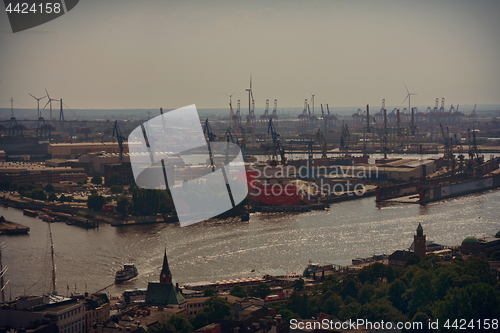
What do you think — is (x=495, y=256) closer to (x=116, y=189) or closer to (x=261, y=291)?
(x=261, y=291)

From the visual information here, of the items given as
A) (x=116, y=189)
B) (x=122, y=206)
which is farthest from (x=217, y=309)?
(x=116, y=189)

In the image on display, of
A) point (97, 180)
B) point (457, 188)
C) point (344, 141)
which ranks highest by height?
point (344, 141)

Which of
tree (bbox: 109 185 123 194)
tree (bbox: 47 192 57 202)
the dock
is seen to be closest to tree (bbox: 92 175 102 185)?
tree (bbox: 109 185 123 194)

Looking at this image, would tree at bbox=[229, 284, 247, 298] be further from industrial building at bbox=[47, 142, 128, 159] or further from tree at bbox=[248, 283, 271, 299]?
industrial building at bbox=[47, 142, 128, 159]

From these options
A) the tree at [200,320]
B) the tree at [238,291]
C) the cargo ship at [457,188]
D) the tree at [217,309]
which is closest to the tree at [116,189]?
the cargo ship at [457,188]

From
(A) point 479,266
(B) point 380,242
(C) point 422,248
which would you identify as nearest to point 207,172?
(B) point 380,242

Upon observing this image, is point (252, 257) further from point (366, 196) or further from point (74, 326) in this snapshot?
point (366, 196)
